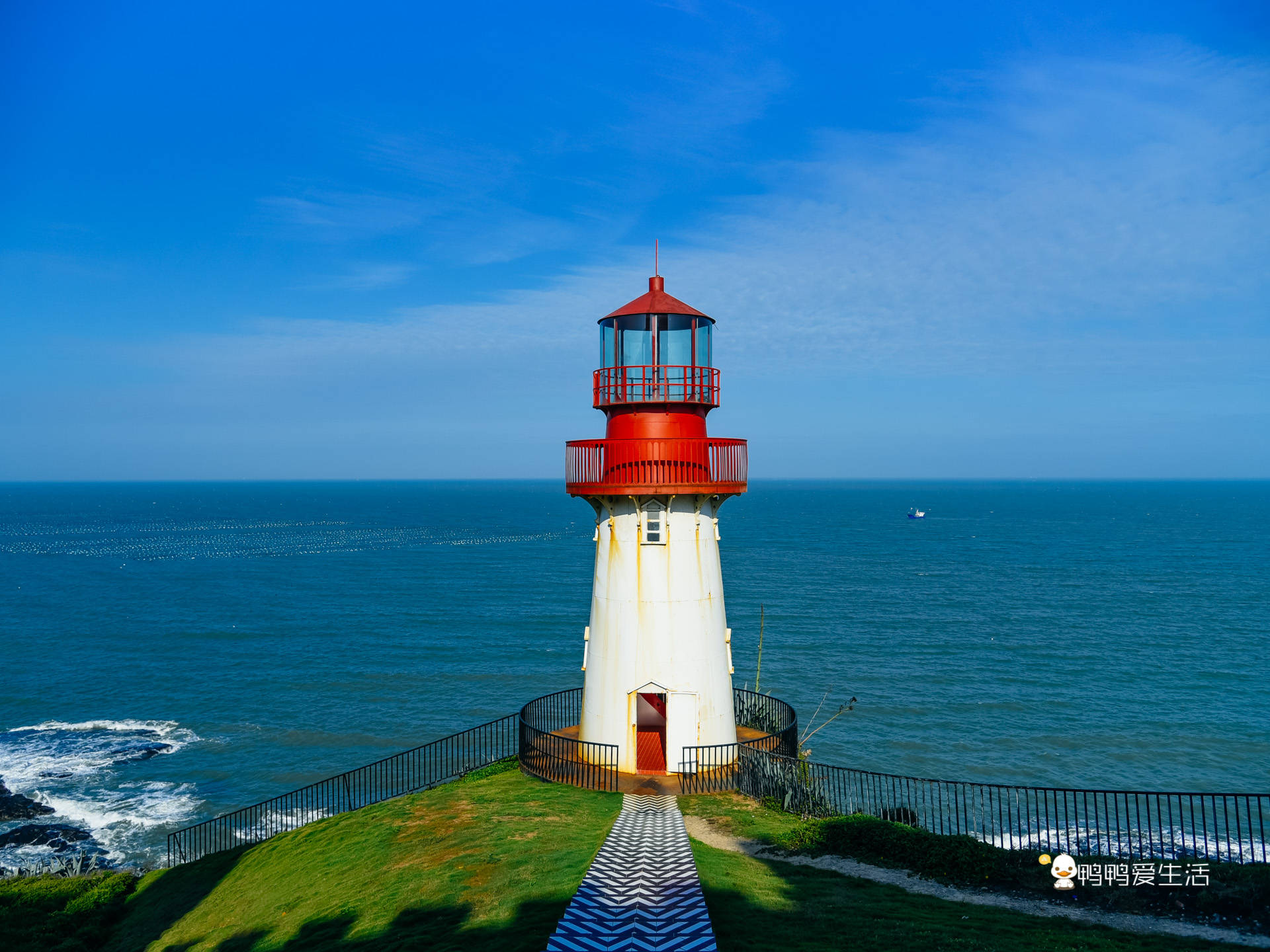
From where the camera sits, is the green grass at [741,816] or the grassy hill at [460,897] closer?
the grassy hill at [460,897]

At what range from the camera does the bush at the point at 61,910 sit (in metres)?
15.9

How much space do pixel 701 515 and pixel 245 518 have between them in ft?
572

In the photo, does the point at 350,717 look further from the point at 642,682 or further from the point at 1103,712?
the point at 1103,712

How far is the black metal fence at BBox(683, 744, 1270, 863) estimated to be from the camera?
556 inches

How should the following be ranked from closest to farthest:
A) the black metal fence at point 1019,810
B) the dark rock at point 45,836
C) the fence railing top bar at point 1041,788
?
the fence railing top bar at point 1041,788, the black metal fence at point 1019,810, the dark rock at point 45,836

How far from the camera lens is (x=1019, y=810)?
771 inches

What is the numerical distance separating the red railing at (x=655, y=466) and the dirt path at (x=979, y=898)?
641cm

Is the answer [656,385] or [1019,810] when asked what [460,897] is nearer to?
[656,385]

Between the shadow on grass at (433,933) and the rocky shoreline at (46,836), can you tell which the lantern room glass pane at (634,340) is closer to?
the shadow on grass at (433,933)

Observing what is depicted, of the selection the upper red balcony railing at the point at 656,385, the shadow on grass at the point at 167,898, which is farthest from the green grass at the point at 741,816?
the shadow on grass at the point at 167,898

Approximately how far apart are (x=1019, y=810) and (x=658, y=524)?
1087 centimetres

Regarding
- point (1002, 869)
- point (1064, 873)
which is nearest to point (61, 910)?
point (1002, 869)

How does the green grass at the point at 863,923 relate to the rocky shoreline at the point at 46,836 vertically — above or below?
above

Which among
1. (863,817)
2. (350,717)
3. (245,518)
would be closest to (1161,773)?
(863,817)
